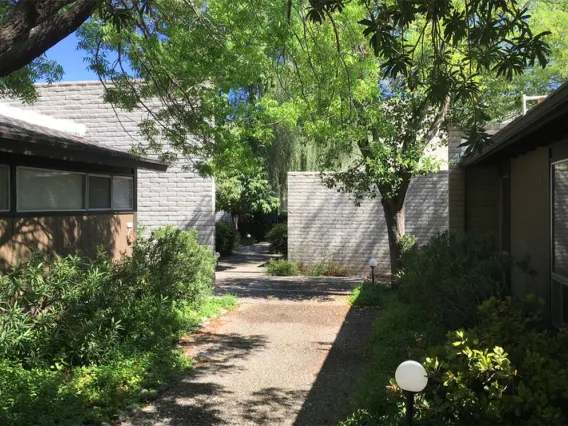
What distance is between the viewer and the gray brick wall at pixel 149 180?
39.0ft

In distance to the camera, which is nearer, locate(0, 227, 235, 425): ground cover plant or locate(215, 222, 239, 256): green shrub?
locate(0, 227, 235, 425): ground cover plant

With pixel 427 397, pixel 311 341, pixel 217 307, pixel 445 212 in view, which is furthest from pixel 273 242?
pixel 427 397

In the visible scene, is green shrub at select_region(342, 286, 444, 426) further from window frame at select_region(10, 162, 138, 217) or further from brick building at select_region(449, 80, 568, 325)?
window frame at select_region(10, 162, 138, 217)

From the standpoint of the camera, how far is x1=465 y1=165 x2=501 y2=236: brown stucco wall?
11.4 meters

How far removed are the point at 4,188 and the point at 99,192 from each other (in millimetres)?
2354

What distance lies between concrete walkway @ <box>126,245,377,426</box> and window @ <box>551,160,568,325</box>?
2332 millimetres

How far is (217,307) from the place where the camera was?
9.92 m

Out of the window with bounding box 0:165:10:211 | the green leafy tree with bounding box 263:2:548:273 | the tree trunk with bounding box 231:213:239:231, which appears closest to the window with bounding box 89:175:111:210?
the window with bounding box 0:165:10:211

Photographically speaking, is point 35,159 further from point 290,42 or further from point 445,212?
point 445,212

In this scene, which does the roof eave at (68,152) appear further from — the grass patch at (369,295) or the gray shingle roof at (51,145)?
the grass patch at (369,295)

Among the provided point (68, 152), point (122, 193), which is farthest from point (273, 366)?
point (122, 193)

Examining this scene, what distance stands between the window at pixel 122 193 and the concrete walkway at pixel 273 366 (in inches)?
111

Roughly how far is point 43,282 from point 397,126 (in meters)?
7.09

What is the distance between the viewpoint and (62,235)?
7727mm
